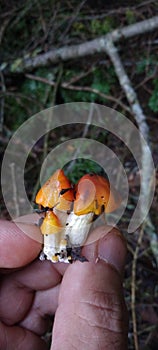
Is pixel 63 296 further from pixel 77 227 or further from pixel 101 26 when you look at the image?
pixel 101 26

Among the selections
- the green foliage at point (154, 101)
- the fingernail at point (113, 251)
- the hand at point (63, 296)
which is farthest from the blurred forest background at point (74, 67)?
the fingernail at point (113, 251)

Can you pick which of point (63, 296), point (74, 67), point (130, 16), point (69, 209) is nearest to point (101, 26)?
point (130, 16)

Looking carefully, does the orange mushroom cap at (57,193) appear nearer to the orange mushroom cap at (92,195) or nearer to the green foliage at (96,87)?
the orange mushroom cap at (92,195)

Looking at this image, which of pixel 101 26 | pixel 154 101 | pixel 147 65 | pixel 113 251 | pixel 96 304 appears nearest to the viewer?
pixel 96 304

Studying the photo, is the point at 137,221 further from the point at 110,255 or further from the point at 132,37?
the point at 132,37

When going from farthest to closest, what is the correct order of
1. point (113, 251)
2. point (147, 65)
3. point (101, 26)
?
point (101, 26), point (147, 65), point (113, 251)

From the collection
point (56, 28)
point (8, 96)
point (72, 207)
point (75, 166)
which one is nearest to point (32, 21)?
point (56, 28)

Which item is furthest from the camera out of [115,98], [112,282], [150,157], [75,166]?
[115,98]
